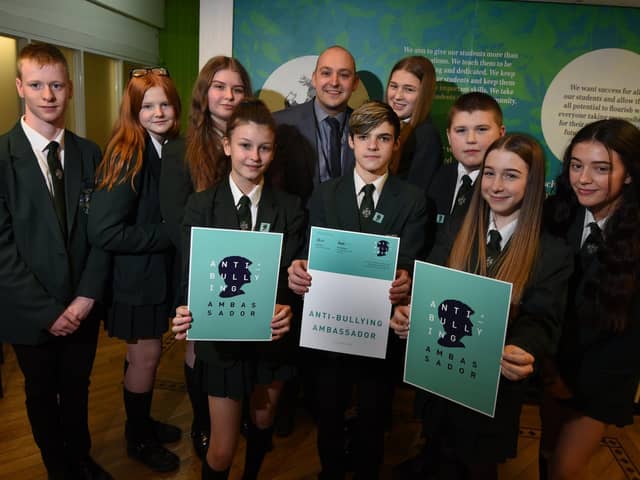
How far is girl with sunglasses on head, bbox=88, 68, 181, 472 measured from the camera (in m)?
1.93

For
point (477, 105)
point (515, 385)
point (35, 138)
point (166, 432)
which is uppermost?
point (477, 105)

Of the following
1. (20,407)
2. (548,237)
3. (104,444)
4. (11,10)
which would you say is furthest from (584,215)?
(11,10)

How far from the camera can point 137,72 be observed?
2119 millimetres

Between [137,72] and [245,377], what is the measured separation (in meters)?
1.38

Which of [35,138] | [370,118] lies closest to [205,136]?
[35,138]

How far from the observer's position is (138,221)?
2068 mm

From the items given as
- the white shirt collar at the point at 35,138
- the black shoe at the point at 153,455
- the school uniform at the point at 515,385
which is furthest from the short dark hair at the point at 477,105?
the black shoe at the point at 153,455

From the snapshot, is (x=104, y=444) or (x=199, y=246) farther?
(x=104, y=444)

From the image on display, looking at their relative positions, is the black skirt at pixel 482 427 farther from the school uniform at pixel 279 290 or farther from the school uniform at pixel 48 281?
the school uniform at pixel 48 281

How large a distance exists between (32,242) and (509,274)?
5.36 feet

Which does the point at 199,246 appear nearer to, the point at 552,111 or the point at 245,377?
the point at 245,377

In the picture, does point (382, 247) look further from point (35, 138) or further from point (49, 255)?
point (35, 138)

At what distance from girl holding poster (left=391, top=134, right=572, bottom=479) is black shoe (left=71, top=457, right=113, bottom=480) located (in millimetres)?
1449

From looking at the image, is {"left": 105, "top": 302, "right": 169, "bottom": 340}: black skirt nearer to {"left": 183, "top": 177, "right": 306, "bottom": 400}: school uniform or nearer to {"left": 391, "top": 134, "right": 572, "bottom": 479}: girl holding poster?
{"left": 183, "top": 177, "right": 306, "bottom": 400}: school uniform
